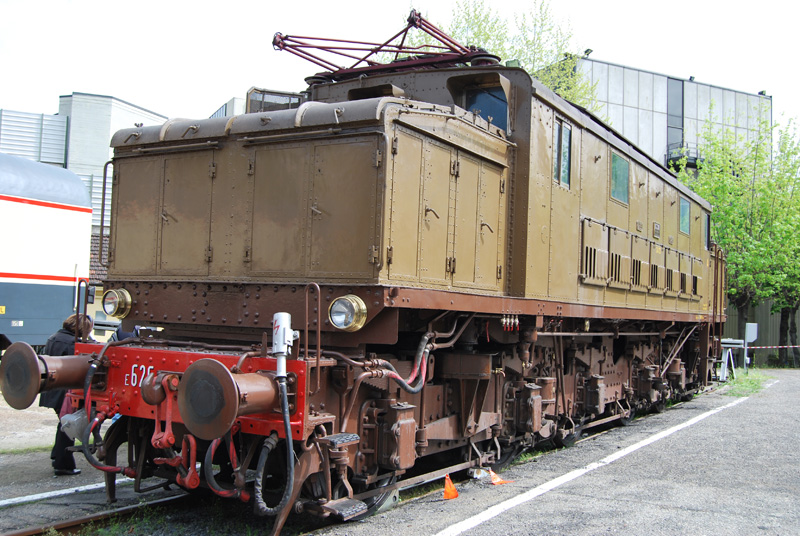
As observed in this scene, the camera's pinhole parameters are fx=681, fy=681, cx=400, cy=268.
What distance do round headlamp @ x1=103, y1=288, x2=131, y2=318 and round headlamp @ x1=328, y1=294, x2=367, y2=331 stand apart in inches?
90.4

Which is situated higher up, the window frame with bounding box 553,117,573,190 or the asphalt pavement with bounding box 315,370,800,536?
the window frame with bounding box 553,117,573,190

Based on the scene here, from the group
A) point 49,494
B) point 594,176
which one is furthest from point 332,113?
point 594,176

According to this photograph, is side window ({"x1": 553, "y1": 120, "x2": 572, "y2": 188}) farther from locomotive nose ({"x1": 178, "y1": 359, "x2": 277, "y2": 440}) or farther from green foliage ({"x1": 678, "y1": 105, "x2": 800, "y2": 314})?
green foliage ({"x1": 678, "y1": 105, "x2": 800, "y2": 314})

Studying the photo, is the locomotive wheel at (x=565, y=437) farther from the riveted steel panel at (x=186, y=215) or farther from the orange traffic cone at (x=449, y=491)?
the riveted steel panel at (x=186, y=215)

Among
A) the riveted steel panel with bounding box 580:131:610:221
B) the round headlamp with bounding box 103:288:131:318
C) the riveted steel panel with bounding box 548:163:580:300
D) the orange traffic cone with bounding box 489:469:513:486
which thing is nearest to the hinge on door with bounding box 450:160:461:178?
the riveted steel panel with bounding box 548:163:580:300

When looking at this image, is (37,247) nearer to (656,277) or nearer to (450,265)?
(450,265)

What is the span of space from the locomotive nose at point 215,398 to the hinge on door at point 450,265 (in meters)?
2.09

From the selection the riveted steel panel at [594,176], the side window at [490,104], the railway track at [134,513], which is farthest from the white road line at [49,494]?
the riveted steel panel at [594,176]

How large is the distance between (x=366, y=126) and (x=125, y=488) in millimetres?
4223

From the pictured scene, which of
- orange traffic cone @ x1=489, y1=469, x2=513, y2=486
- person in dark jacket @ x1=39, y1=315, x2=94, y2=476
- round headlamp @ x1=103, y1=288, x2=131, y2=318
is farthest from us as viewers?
person in dark jacket @ x1=39, y1=315, x2=94, y2=476

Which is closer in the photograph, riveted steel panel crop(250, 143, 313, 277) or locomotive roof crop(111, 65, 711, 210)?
locomotive roof crop(111, 65, 711, 210)

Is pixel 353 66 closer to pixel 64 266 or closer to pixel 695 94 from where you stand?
pixel 64 266

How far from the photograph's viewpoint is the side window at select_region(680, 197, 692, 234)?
13430 millimetres

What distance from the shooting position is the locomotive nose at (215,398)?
420cm
